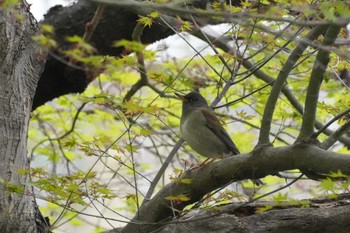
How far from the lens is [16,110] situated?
461 cm

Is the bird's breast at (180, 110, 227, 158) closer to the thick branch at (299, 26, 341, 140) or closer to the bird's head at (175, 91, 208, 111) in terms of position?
the bird's head at (175, 91, 208, 111)

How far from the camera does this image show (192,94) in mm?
5891

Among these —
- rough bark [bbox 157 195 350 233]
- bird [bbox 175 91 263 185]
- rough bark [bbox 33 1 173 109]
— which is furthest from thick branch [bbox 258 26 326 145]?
rough bark [bbox 33 1 173 109]

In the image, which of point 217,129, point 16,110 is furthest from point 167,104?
point 16,110

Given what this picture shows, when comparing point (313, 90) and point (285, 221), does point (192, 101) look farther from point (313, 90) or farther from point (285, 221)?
point (313, 90)

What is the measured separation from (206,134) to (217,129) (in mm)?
115

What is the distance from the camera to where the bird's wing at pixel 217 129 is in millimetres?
5523

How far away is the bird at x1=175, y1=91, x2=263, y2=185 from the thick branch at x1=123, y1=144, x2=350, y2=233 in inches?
50.6

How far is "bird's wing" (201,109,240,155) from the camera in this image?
18.1 feet

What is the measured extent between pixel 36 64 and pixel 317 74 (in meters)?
2.35

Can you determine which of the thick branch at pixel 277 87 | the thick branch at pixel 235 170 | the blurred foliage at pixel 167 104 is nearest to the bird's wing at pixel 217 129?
the blurred foliage at pixel 167 104

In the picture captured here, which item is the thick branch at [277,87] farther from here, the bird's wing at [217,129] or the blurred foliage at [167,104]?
the bird's wing at [217,129]

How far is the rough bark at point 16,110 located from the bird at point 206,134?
1.32 meters

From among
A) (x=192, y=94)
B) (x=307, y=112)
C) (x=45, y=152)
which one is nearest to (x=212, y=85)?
(x=192, y=94)
